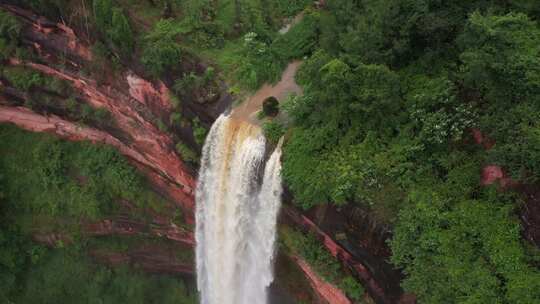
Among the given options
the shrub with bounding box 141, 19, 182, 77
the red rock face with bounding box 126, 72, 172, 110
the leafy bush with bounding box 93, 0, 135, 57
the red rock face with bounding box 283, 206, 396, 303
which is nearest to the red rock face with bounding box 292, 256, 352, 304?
the red rock face with bounding box 283, 206, 396, 303

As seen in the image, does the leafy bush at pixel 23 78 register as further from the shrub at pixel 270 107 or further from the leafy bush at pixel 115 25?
the shrub at pixel 270 107

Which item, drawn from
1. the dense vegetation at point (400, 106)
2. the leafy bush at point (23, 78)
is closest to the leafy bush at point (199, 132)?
the dense vegetation at point (400, 106)

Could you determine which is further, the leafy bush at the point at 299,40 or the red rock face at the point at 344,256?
the leafy bush at the point at 299,40

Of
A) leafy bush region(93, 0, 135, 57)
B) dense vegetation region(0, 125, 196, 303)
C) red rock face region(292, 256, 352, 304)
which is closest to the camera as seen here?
red rock face region(292, 256, 352, 304)

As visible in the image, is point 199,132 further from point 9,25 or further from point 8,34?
point 8,34

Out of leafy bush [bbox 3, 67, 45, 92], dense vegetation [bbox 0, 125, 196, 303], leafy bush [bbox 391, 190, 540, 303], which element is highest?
leafy bush [bbox 3, 67, 45, 92]

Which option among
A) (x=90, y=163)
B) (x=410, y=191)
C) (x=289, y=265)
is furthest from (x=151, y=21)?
(x=410, y=191)

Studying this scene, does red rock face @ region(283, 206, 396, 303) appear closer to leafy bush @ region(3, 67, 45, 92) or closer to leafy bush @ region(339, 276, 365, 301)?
leafy bush @ region(339, 276, 365, 301)
